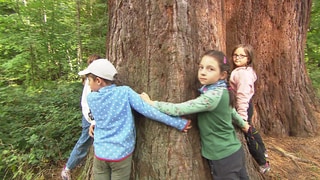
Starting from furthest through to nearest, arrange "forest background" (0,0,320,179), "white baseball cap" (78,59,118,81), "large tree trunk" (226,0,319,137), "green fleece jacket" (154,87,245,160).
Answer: "large tree trunk" (226,0,319,137), "forest background" (0,0,320,179), "white baseball cap" (78,59,118,81), "green fleece jacket" (154,87,245,160)

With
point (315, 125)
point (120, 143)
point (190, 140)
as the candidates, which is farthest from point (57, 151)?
point (315, 125)

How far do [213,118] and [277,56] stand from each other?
281 centimetres

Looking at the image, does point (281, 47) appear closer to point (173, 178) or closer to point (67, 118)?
point (173, 178)

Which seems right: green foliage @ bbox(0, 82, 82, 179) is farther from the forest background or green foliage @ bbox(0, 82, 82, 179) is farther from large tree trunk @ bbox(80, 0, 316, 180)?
large tree trunk @ bbox(80, 0, 316, 180)

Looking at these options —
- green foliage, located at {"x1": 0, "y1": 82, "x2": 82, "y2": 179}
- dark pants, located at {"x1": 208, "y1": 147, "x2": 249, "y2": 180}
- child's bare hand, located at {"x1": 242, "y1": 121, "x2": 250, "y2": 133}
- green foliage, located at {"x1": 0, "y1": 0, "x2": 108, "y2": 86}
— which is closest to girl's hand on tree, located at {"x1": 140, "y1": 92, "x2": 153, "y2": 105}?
dark pants, located at {"x1": 208, "y1": 147, "x2": 249, "y2": 180}

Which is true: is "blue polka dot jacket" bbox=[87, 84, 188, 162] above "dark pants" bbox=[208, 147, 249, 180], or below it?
above

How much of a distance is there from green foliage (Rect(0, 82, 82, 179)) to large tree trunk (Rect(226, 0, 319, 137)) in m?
2.99

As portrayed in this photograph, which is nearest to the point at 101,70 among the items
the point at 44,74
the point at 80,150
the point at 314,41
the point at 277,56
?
the point at 80,150

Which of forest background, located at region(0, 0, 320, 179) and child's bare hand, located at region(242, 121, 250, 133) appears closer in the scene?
child's bare hand, located at region(242, 121, 250, 133)

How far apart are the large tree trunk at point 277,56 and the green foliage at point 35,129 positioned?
2.99 metres

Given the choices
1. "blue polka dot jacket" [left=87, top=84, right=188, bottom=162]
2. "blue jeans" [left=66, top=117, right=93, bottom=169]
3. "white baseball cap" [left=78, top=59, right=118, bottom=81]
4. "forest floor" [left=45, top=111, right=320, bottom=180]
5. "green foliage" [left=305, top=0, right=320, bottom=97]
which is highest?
"green foliage" [left=305, top=0, right=320, bottom=97]

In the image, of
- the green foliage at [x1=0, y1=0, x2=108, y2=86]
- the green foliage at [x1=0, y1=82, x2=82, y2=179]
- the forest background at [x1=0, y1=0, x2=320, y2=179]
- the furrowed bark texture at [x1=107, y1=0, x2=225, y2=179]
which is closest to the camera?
the furrowed bark texture at [x1=107, y1=0, x2=225, y2=179]

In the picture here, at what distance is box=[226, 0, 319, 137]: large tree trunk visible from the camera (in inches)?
169

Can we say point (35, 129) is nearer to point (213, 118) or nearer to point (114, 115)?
point (114, 115)
